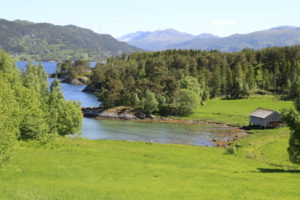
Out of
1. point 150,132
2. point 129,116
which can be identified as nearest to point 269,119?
point 150,132

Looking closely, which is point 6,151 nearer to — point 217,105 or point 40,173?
point 40,173

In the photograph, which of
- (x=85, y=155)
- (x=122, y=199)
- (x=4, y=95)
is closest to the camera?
(x=122, y=199)

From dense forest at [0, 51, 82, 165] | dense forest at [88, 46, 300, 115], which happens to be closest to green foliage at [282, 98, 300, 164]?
dense forest at [0, 51, 82, 165]

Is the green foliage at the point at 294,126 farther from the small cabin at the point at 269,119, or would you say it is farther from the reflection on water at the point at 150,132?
the small cabin at the point at 269,119

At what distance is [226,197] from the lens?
29.2m

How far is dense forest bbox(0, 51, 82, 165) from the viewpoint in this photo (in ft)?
115

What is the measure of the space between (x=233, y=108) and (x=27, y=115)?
105 meters

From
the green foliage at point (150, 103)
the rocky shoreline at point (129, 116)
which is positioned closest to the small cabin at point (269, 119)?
the rocky shoreline at point (129, 116)

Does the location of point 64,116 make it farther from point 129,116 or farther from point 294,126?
point 129,116

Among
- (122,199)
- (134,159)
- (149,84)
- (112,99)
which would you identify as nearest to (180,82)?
(149,84)

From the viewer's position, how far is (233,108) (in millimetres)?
142875

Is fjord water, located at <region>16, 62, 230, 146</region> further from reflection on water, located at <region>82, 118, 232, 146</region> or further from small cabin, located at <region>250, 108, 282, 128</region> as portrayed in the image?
small cabin, located at <region>250, 108, 282, 128</region>

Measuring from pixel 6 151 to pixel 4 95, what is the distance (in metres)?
15.3

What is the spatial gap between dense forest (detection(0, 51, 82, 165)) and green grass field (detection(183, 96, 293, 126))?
67.1m
